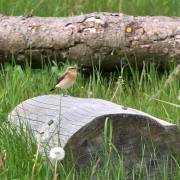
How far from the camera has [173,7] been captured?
24.8ft

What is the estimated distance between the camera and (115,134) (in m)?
3.48

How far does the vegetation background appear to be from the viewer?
3373mm

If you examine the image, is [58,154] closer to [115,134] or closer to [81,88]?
[115,134]

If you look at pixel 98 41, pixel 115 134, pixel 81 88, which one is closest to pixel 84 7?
pixel 98 41

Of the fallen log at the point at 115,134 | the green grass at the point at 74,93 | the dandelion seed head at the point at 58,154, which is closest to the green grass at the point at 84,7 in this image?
the green grass at the point at 74,93

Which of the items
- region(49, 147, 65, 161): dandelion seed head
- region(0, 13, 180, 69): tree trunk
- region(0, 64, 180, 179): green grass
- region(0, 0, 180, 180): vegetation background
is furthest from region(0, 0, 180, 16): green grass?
region(49, 147, 65, 161): dandelion seed head

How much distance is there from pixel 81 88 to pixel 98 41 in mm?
662

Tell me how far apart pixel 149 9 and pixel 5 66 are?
219 cm

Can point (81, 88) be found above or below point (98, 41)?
below

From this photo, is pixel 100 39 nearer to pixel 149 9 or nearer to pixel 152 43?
pixel 152 43

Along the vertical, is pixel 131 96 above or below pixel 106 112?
below

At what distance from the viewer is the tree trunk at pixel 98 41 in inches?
235

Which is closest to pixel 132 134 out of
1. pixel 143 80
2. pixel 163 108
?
pixel 163 108

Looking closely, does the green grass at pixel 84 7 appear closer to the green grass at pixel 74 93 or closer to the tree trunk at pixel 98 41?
the tree trunk at pixel 98 41
